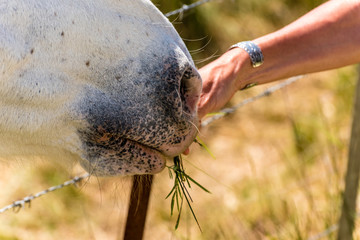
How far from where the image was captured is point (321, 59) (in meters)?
1.81

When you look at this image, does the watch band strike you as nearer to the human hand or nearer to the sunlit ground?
the human hand

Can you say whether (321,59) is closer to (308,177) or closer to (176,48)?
(176,48)

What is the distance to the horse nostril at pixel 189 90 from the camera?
4.53ft

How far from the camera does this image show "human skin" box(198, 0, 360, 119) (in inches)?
68.6

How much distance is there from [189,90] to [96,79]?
233 millimetres

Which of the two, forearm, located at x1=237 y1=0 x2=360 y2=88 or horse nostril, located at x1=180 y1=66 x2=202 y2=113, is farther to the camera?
forearm, located at x1=237 y1=0 x2=360 y2=88

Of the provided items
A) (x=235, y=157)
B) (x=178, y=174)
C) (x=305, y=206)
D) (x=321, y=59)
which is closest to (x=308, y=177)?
(x=305, y=206)

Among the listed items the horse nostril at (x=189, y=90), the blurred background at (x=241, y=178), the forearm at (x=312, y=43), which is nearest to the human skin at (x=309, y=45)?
the forearm at (x=312, y=43)

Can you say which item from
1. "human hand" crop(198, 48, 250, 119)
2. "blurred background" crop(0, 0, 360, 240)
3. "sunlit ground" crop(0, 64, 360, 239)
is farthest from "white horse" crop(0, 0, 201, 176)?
"sunlit ground" crop(0, 64, 360, 239)

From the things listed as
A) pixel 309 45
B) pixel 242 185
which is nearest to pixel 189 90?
pixel 309 45

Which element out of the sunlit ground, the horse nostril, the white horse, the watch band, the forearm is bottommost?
the sunlit ground

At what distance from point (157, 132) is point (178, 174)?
0.20 meters

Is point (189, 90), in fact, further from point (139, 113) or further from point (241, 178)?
point (241, 178)

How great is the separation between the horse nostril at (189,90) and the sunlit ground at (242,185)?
126 centimetres
